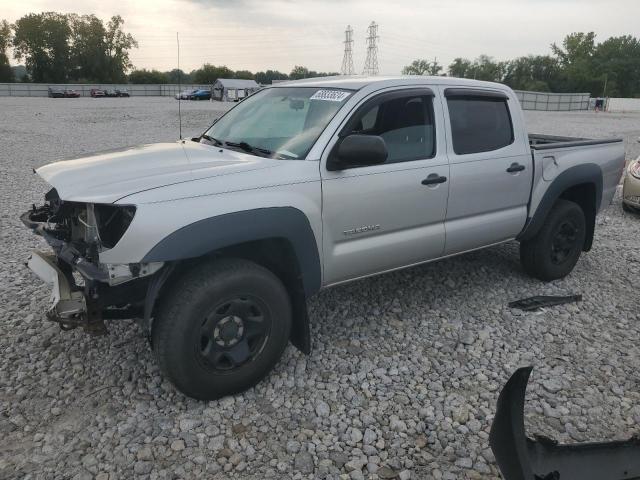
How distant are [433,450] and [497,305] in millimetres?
2101

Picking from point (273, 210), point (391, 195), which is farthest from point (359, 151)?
point (273, 210)

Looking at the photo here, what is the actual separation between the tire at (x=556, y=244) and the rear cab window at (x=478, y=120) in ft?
3.23

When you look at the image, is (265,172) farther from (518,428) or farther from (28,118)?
(28,118)

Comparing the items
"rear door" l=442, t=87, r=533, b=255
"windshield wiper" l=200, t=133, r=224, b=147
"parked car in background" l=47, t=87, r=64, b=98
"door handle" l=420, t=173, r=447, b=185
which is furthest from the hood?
"parked car in background" l=47, t=87, r=64, b=98

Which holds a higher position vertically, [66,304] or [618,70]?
[618,70]

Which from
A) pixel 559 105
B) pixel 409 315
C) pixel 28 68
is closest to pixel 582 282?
pixel 409 315

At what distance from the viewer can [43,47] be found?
84.2 meters

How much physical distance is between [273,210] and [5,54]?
317 ft

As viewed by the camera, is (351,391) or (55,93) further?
(55,93)

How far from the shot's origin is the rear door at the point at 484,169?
13.2 feet

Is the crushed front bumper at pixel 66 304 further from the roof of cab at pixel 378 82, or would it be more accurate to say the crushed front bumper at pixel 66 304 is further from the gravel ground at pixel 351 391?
the roof of cab at pixel 378 82

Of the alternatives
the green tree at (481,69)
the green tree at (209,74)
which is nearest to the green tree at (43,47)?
the green tree at (209,74)

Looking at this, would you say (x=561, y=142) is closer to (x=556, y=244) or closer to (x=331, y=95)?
(x=556, y=244)

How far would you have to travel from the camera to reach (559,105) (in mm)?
46000
